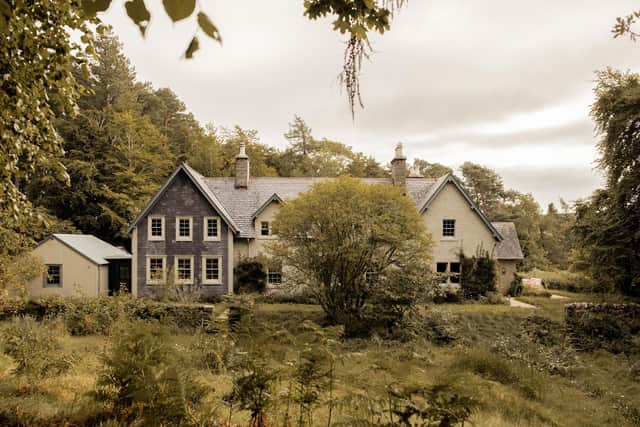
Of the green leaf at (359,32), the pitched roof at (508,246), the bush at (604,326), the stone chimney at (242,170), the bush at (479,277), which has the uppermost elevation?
the stone chimney at (242,170)

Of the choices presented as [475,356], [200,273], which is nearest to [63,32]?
[475,356]

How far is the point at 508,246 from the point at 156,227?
22795 millimetres

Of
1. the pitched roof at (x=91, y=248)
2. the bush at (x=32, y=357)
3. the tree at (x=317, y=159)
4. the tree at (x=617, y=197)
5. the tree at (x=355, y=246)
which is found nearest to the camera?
the bush at (x=32, y=357)

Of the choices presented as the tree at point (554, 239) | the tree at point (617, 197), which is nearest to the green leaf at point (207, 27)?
the tree at point (617, 197)

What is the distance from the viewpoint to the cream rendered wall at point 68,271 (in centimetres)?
2295

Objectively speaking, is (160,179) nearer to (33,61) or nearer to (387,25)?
(33,61)

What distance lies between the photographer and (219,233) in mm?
25078

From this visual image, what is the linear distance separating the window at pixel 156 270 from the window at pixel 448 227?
57.2ft

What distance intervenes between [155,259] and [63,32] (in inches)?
782

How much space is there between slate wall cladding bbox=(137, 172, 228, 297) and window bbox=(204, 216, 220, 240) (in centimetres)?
19

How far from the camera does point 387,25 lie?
Result: 4.43 meters

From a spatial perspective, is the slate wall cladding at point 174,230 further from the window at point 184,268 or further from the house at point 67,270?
the house at point 67,270

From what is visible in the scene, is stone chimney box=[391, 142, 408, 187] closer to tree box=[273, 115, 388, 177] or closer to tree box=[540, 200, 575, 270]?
tree box=[273, 115, 388, 177]

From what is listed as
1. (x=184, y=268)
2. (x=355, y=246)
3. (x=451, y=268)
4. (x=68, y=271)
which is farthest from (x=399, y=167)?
(x=68, y=271)
